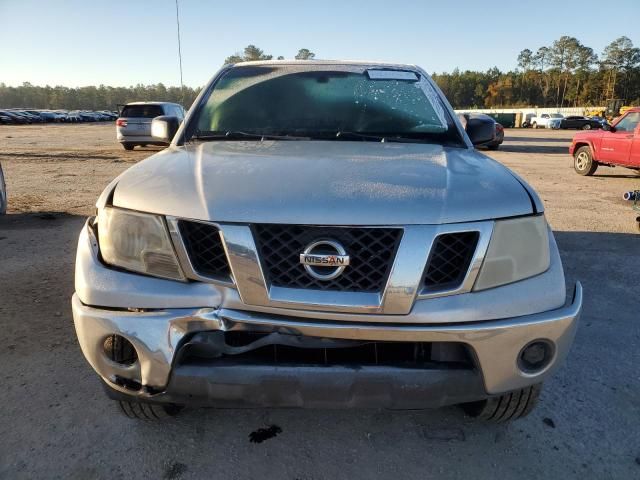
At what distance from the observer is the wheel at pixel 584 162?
449 inches

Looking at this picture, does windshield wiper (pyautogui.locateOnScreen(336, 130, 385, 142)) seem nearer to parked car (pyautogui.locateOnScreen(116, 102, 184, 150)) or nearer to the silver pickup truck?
the silver pickup truck

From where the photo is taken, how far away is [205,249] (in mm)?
1732

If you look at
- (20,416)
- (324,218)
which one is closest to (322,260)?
(324,218)

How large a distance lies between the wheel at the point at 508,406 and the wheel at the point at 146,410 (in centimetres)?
132

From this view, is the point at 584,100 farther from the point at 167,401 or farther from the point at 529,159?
the point at 167,401

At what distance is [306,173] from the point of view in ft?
6.28

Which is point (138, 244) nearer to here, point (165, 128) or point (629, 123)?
point (165, 128)

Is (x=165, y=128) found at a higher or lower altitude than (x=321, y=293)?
higher

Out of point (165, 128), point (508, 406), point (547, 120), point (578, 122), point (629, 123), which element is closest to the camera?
point (508, 406)

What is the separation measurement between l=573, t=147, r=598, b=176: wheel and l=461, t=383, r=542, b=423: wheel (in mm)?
11064

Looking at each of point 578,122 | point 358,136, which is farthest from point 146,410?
point 578,122

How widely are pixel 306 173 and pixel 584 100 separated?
11347cm

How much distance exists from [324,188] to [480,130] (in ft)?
5.57

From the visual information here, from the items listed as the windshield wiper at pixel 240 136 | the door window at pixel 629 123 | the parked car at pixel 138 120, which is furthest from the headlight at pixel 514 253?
the parked car at pixel 138 120
